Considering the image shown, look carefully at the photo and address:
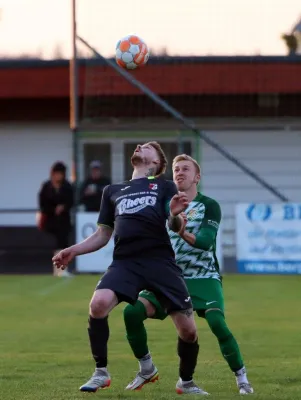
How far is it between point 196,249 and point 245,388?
3.39ft

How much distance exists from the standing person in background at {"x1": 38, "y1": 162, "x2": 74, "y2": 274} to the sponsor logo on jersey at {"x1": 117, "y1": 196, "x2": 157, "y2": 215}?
1383cm

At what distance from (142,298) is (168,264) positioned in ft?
1.55

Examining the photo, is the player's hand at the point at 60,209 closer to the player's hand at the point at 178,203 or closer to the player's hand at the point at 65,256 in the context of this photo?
the player's hand at the point at 65,256

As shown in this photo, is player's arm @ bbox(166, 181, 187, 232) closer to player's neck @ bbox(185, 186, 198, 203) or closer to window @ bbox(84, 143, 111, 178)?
player's neck @ bbox(185, 186, 198, 203)

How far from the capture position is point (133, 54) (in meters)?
13.5

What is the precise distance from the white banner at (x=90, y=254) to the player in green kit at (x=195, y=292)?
42.2 feet

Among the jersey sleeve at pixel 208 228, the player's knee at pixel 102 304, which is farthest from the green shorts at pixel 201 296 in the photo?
the player's knee at pixel 102 304


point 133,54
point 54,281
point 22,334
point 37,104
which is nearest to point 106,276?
point 22,334

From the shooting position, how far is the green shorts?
8.48 meters

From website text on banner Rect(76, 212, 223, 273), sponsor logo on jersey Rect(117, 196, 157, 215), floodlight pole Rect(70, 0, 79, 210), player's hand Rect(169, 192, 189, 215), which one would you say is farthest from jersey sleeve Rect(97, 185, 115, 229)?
floodlight pole Rect(70, 0, 79, 210)

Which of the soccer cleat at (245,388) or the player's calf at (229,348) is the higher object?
the player's calf at (229,348)

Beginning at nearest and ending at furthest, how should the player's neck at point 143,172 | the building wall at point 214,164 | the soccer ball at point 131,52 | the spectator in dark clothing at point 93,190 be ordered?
the player's neck at point 143,172 < the soccer ball at point 131,52 < the spectator in dark clothing at point 93,190 < the building wall at point 214,164

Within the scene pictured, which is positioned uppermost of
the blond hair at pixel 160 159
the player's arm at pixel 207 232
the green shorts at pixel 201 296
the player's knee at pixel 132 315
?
the blond hair at pixel 160 159

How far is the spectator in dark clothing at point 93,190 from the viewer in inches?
854
